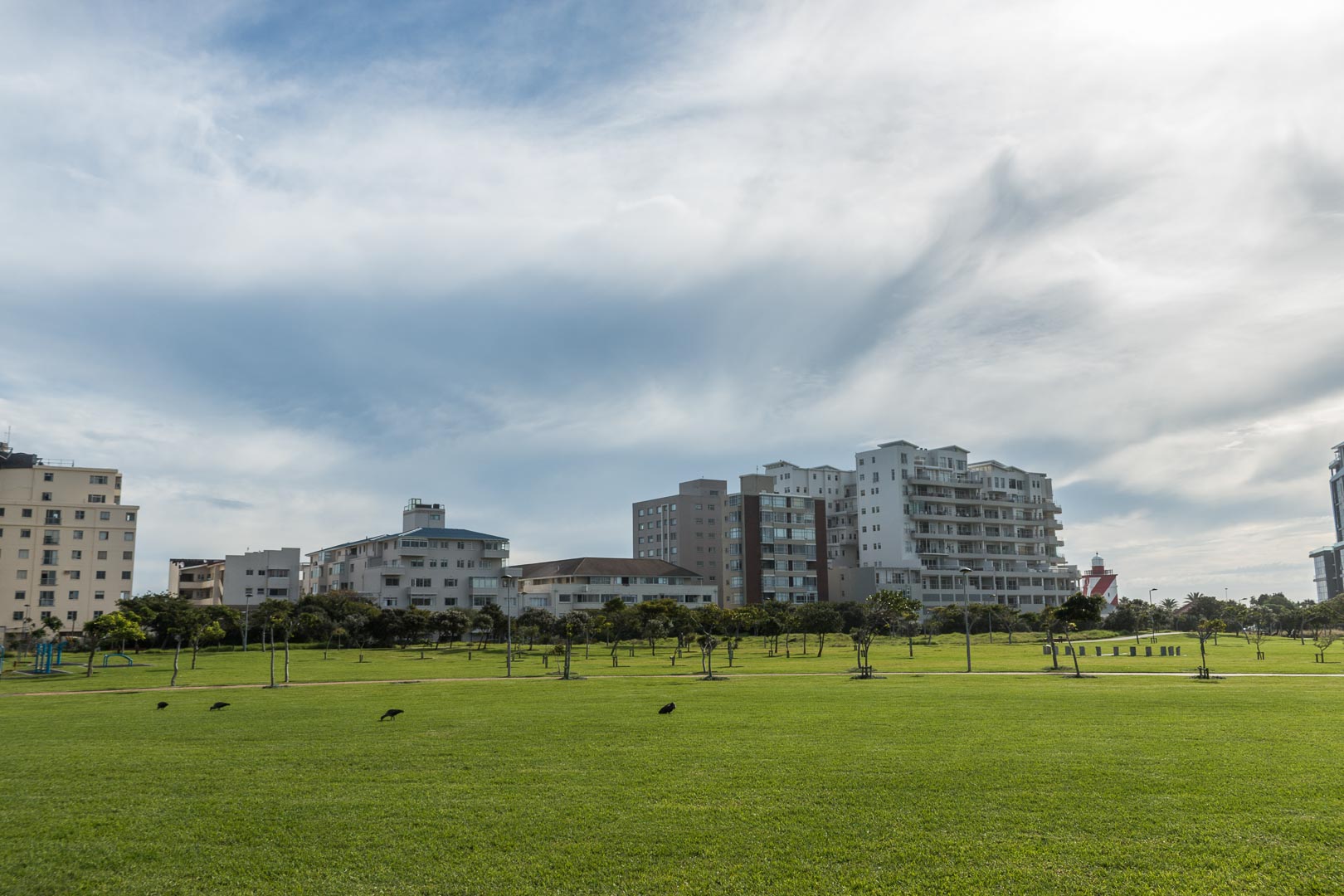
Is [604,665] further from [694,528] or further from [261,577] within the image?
[694,528]

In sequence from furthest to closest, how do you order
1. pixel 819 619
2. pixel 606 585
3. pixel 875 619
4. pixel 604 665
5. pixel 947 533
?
pixel 947 533 < pixel 606 585 < pixel 819 619 < pixel 604 665 < pixel 875 619

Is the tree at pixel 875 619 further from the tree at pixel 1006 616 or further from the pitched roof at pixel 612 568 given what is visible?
the pitched roof at pixel 612 568

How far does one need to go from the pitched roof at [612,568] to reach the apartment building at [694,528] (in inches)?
308

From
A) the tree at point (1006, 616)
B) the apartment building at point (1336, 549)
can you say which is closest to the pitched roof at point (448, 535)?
the tree at point (1006, 616)

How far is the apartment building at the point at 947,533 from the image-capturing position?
133000mm

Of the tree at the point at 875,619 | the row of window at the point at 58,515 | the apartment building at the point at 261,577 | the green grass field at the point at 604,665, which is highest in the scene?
the row of window at the point at 58,515

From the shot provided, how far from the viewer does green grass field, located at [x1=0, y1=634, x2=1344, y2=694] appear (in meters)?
48.8

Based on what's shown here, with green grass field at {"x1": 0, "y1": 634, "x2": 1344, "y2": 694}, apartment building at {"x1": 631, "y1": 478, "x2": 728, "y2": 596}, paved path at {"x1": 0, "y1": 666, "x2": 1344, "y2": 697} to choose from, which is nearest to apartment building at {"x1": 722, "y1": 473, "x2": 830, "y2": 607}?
apartment building at {"x1": 631, "y1": 478, "x2": 728, "y2": 596}

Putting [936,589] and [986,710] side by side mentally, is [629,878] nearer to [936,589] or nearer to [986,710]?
[986,710]

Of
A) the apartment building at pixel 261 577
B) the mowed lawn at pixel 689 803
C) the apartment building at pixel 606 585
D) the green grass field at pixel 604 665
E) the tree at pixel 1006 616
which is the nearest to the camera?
the mowed lawn at pixel 689 803

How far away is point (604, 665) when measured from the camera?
2330 inches

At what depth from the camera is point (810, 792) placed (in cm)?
1571

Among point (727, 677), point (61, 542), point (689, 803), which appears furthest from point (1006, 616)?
point (61, 542)

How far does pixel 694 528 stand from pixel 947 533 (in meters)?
37.9
